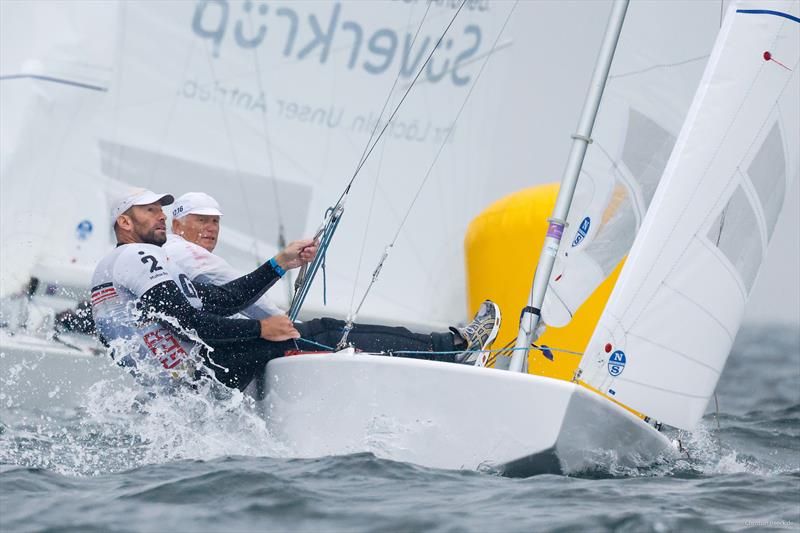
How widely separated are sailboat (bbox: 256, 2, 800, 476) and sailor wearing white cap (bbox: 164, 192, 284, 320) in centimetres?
39

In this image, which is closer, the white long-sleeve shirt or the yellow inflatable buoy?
the white long-sleeve shirt

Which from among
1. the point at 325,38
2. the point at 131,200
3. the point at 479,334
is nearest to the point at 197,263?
the point at 131,200

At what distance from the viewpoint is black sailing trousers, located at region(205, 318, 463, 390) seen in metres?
3.76

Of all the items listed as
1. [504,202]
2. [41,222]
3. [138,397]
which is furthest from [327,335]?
[41,222]

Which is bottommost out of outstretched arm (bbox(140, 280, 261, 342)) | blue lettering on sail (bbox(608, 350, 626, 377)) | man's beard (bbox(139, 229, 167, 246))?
outstretched arm (bbox(140, 280, 261, 342))

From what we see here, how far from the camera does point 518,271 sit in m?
5.61

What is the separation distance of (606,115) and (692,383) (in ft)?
2.97

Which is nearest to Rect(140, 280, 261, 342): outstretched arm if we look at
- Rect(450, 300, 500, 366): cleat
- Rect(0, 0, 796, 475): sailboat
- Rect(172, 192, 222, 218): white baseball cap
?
Rect(172, 192, 222, 218): white baseball cap

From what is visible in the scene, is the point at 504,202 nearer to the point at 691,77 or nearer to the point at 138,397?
the point at 691,77

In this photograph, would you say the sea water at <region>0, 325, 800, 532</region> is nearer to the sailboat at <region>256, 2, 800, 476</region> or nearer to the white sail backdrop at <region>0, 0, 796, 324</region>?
the sailboat at <region>256, 2, 800, 476</region>

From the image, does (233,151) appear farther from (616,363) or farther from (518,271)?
(616,363)

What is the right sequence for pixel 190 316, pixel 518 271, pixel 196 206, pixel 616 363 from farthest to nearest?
1. pixel 518 271
2. pixel 196 206
3. pixel 190 316
4. pixel 616 363

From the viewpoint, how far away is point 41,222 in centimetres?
696

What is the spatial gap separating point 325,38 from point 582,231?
3583mm
